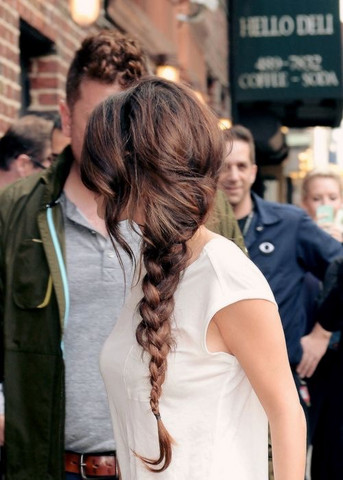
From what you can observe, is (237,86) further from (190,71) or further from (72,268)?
(72,268)

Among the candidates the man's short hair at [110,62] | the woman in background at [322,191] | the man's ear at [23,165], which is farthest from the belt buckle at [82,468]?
the woman in background at [322,191]

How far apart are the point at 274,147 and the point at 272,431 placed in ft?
24.4

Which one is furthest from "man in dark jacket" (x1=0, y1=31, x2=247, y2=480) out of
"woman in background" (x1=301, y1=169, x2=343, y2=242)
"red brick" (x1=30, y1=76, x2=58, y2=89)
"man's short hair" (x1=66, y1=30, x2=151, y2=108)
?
"woman in background" (x1=301, y1=169, x2=343, y2=242)

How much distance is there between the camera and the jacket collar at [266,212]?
550 cm

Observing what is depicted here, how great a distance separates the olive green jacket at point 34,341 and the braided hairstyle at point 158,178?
1.14 meters

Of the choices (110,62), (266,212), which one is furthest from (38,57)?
(110,62)

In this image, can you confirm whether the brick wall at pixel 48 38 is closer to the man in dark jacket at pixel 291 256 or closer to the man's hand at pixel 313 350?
the man in dark jacket at pixel 291 256

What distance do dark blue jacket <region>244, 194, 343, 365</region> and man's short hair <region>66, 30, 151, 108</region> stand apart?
1976 millimetres

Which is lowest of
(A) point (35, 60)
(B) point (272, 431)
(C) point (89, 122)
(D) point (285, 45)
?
(B) point (272, 431)

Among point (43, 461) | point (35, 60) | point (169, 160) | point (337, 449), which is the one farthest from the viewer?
point (35, 60)

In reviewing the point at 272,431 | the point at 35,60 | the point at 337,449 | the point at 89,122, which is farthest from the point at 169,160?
the point at 35,60

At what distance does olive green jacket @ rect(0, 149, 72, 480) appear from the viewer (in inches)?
132

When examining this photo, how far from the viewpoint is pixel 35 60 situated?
6734 mm

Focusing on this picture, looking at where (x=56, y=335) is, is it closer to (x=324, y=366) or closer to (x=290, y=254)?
(x=290, y=254)
